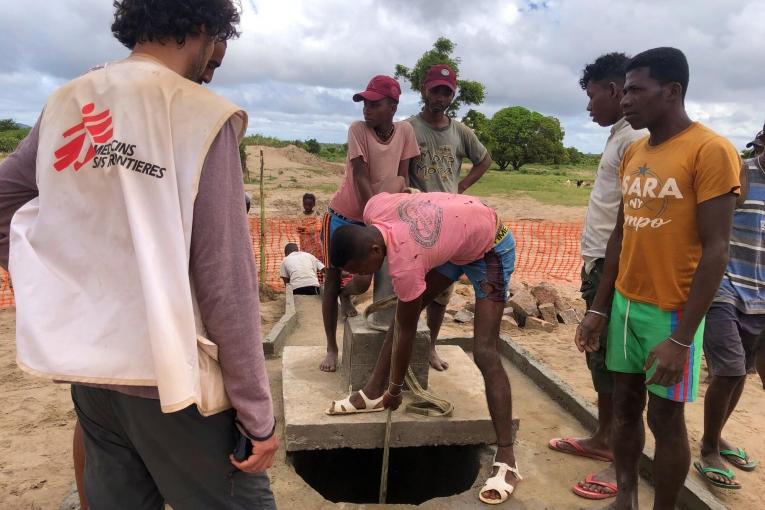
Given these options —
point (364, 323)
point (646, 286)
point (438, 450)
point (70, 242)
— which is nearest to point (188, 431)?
point (70, 242)

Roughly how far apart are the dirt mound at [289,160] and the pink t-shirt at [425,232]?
28.8 meters

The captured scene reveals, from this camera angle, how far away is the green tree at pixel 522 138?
45.0m

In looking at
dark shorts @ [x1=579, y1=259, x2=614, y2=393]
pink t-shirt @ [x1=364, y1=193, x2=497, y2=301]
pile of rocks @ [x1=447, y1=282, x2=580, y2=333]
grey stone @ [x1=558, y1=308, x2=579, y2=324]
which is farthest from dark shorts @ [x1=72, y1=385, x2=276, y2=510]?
grey stone @ [x1=558, y1=308, x2=579, y2=324]

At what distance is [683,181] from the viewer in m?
2.28

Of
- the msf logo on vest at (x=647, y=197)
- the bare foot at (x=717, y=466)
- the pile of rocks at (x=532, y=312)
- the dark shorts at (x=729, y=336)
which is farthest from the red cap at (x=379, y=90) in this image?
the pile of rocks at (x=532, y=312)

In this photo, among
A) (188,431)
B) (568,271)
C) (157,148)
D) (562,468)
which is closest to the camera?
(157,148)

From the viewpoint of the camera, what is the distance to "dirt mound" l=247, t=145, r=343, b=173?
3228 centimetres

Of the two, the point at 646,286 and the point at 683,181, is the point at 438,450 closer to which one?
the point at 646,286

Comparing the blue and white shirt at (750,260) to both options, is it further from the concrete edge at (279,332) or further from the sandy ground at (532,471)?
the concrete edge at (279,332)

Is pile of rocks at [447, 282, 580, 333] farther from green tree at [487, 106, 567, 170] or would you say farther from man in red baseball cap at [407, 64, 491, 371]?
green tree at [487, 106, 567, 170]

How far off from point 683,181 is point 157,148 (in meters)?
1.91

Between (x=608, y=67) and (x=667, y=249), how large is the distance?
127 centimetres

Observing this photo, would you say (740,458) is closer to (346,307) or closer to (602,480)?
(602,480)

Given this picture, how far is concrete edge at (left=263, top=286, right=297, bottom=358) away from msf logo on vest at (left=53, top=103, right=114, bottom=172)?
3713 millimetres
